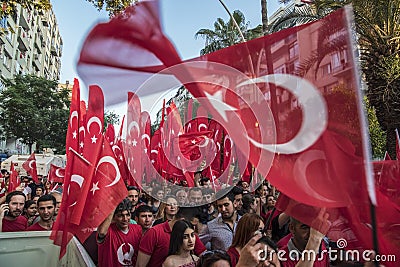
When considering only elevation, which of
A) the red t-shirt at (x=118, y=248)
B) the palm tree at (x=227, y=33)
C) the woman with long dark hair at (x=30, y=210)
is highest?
the palm tree at (x=227, y=33)

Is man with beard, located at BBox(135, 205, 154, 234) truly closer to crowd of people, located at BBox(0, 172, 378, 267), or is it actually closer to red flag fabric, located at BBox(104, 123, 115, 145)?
crowd of people, located at BBox(0, 172, 378, 267)

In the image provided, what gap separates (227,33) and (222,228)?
19.4m

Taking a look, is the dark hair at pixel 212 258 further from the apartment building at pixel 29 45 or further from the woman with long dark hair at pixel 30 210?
the apartment building at pixel 29 45

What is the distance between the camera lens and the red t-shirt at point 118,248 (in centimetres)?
345

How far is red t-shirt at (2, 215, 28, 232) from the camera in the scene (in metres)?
4.49

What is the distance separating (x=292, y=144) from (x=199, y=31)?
2113 cm

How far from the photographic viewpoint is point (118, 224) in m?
3.66

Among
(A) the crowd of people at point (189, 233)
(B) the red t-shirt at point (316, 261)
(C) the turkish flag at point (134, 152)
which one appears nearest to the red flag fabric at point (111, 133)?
(C) the turkish flag at point (134, 152)

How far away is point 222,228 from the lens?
13.0ft

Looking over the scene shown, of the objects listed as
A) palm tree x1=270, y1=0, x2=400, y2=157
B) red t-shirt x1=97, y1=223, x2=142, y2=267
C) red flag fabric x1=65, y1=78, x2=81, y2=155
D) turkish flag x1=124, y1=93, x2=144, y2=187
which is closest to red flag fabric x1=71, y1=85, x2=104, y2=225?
A: red flag fabric x1=65, y1=78, x2=81, y2=155

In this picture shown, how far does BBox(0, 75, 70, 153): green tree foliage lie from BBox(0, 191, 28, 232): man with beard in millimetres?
22782

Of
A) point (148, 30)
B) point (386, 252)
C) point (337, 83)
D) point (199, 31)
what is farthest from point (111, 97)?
point (199, 31)

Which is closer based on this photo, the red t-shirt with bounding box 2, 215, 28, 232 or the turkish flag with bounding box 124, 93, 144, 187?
the red t-shirt with bounding box 2, 215, 28, 232

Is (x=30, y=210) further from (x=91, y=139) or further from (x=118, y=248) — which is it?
(x=118, y=248)
